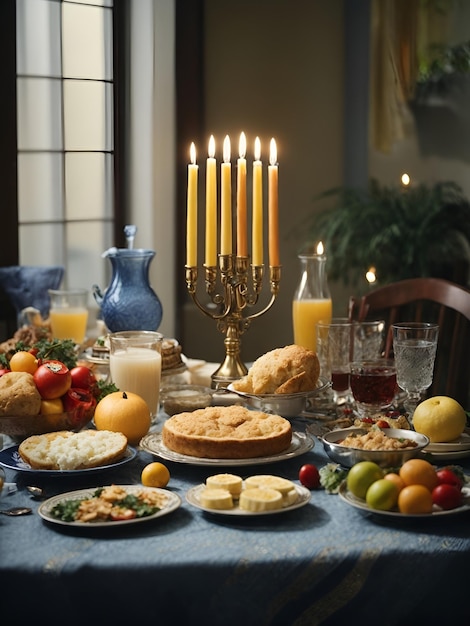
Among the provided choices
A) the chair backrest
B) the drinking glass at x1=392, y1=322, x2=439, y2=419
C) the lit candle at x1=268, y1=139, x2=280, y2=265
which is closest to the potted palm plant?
the chair backrest

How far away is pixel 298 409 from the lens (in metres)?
1.96

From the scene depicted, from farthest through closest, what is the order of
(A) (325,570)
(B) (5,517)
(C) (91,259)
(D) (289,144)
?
1. (D) (289,144)
2. (C) (91,259)
3. (B) (5,517)
4. (A) (325,570)

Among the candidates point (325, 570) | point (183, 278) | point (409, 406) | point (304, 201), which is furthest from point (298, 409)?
point (304, 201)

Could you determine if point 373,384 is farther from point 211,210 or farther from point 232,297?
point 211,210

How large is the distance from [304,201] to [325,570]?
11.7 ft

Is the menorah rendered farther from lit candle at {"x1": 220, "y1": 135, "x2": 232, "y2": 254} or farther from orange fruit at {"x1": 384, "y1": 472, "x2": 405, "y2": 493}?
orange fruit at {"x1": 384, "y1": 472, "x2": 405, "y2": 493}

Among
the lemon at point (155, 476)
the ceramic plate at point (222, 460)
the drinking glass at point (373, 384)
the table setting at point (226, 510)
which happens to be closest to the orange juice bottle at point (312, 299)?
the table setting at point (226, 510)

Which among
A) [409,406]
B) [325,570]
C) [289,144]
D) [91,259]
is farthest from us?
[289,144]

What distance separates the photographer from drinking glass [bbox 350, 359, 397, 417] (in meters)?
1.83

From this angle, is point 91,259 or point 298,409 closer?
point 298,409

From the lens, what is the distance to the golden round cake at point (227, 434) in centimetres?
157

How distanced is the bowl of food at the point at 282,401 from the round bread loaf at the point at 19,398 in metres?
0.40

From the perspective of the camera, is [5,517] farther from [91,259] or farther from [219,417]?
[91,259]

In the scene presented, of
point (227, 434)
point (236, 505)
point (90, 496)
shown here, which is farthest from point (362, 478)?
point (90, 496)
